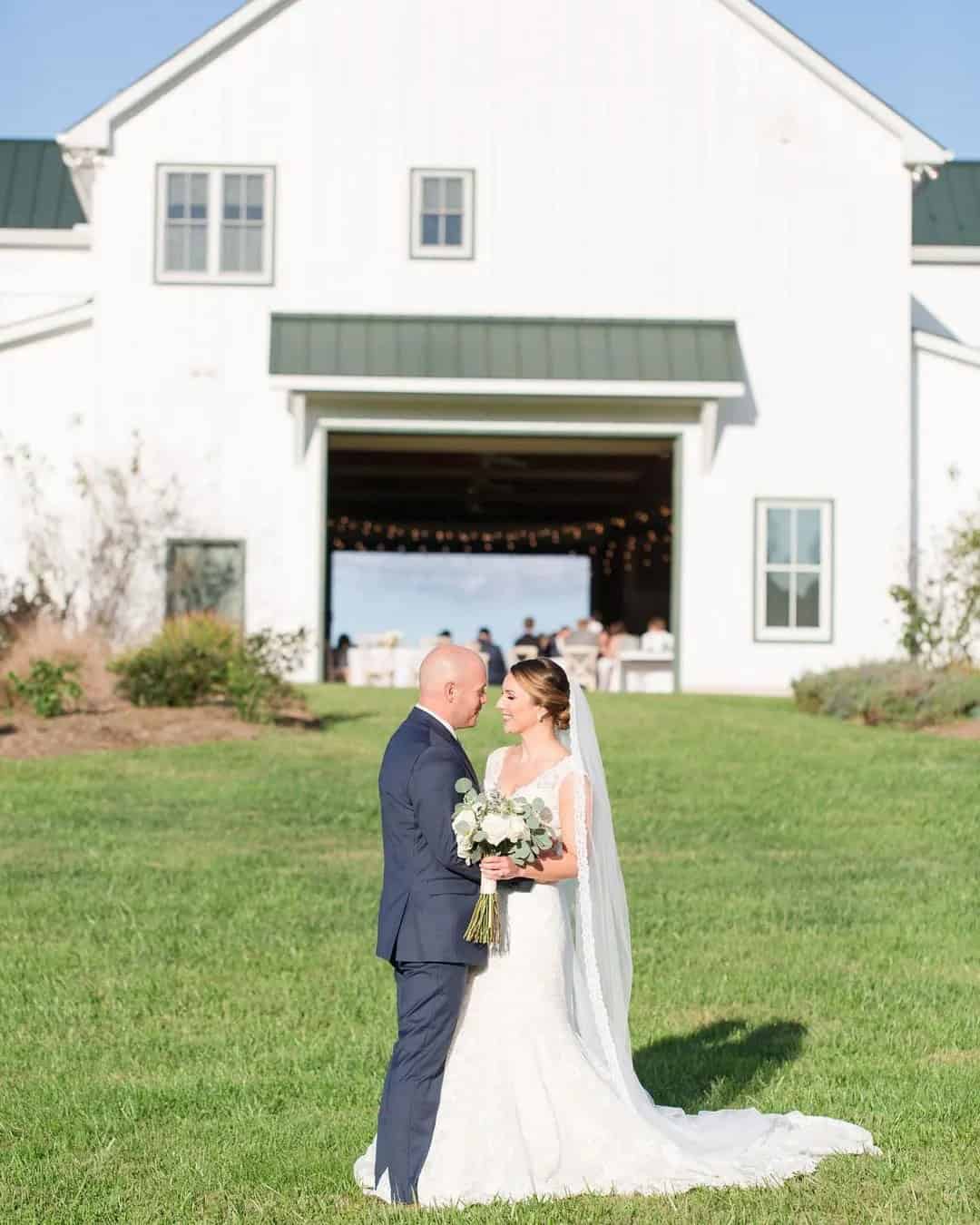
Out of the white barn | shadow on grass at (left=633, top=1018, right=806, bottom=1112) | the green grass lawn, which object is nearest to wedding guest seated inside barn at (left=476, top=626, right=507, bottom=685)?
the white barn

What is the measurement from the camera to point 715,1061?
7.43 meters

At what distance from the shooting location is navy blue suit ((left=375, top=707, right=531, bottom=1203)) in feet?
18.1

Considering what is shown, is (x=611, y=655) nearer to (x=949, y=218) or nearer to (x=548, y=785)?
(x=949, y=218)

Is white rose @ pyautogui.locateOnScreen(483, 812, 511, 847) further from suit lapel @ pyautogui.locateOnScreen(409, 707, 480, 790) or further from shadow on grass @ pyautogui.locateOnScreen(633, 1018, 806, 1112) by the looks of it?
shadow on grass @ pyautogui.locateOnScreen(633, 1018, 806, 1112)

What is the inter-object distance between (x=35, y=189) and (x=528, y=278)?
37.1 ft

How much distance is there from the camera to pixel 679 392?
2394 centimetres

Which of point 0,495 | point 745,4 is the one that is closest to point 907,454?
point 745,4

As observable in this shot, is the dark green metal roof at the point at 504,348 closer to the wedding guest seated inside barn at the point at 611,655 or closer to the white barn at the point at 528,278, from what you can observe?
the white barn at the point at 528,278

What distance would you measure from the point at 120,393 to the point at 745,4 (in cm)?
1000

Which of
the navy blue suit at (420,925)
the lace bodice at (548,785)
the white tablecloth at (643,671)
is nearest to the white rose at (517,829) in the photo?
the navy blue suit at (420,925)

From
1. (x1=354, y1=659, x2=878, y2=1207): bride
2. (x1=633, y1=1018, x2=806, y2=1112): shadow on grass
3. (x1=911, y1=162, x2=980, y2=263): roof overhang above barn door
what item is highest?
(x1=911, y1=162, x2=980, y2=263): roof overhang above barn door

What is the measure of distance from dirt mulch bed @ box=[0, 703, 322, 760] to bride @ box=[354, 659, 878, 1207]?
10599 millimetres

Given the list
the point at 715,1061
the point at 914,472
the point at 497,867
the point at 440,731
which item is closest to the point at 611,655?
the point at 914,472

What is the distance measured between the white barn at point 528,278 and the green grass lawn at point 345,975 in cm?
875
